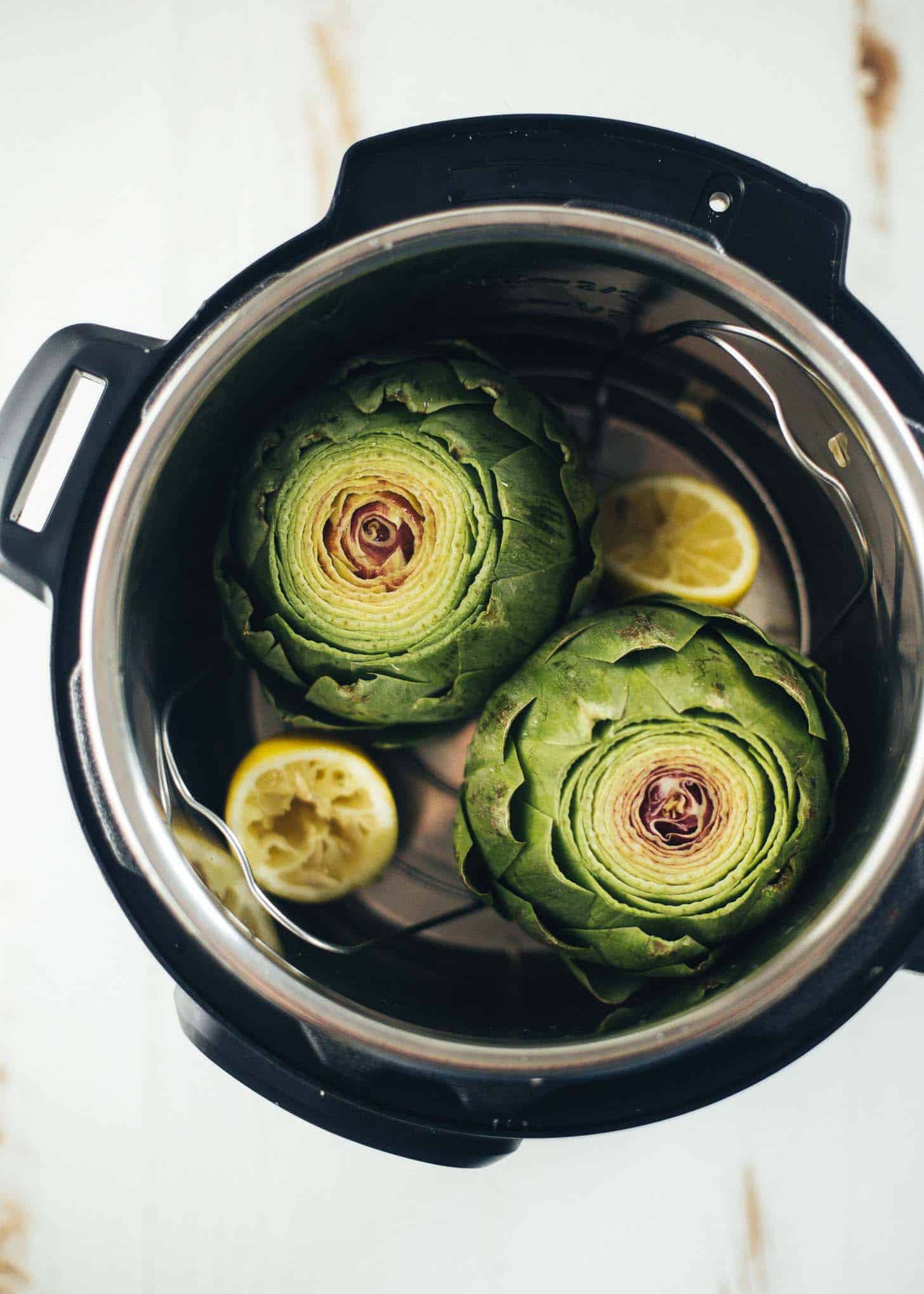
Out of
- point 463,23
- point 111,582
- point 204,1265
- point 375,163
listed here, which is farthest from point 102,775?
point 463,23

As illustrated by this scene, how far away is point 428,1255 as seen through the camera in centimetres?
103

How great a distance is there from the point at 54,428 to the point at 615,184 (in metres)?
0.43

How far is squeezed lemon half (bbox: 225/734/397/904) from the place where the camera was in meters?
0.89

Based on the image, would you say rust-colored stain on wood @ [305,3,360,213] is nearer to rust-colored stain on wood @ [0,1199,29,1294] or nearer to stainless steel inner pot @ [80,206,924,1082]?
stainless steel inner pot @ [80,206,924,1082]

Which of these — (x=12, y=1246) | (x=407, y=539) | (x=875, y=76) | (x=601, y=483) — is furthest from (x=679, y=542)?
(x=12, y=1246)

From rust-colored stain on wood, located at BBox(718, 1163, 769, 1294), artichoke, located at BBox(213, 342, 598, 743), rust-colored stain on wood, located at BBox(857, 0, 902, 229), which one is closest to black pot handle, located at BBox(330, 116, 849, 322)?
artichoke, located at BBox(213, 342, 598, 743)

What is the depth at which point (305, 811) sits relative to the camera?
35.7 inches

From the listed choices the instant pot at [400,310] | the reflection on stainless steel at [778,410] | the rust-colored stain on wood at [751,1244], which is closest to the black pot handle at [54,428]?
the instant pot at [400,310]

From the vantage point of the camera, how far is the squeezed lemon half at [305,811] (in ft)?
2.93

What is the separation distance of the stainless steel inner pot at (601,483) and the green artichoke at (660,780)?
1.6 inches

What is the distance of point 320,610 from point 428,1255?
643mm

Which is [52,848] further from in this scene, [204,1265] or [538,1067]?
[538,1067]

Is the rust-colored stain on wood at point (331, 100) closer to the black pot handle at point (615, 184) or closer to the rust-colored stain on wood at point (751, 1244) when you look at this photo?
the black pot handle at point (615, 184)

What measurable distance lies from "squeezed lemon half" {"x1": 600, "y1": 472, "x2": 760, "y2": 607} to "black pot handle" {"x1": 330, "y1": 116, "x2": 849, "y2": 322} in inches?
9.2
